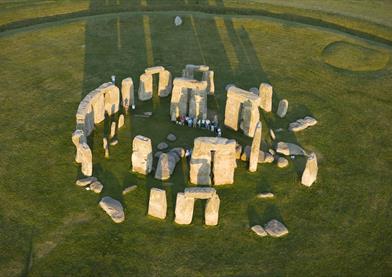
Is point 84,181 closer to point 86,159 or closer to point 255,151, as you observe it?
point 86,159

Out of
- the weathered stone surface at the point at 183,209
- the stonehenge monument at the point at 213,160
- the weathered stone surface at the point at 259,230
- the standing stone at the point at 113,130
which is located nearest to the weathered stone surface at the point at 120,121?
the standing stone at the point at 113,130

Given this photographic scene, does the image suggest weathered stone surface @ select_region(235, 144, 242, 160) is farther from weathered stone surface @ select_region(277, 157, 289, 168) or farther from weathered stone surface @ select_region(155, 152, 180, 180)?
weathered stone surface @ select_region(155, 152, 180, 180)

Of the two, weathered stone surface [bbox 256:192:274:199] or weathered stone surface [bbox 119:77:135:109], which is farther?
weathered stone surface [bbox 119:77:135:109]

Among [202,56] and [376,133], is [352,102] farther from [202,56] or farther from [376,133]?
[202,56]

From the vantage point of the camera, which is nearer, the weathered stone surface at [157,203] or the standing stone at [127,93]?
the weathered stone surface at [157,203]

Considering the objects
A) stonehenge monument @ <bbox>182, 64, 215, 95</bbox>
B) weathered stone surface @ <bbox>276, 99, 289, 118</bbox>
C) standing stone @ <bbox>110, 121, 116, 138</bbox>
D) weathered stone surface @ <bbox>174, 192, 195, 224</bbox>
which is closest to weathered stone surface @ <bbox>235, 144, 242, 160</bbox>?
weathered stone surface @ <bbox>174, 192, 195, 224</bbox>

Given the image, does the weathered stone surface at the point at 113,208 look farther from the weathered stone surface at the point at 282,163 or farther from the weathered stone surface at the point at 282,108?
the weathered stone surface at the point at 282,108

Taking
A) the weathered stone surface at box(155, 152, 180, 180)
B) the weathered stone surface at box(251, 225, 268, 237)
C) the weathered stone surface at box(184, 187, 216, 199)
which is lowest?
the weathered stone surface at box(251, 225, 268, 237)
